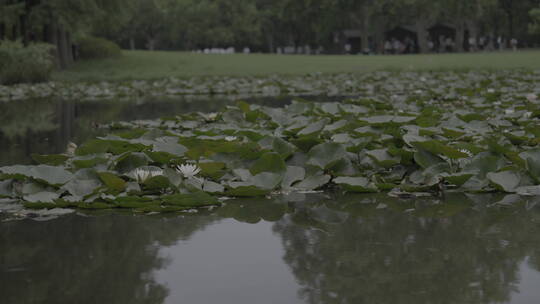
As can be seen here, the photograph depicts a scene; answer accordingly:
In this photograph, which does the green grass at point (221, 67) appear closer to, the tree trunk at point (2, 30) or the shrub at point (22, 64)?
the shrub at point (22, 64)

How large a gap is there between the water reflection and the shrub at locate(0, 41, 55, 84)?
485cm

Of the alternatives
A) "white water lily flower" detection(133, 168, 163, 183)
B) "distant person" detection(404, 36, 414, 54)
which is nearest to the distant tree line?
"distant person" detection(404, 36, 414, 54)

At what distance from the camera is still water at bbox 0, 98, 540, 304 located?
1.42 metres

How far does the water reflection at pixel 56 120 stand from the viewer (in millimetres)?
4145

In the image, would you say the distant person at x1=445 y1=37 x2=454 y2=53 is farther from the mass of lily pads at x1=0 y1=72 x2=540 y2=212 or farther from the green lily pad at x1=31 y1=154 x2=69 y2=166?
the green lily pad at x1=31 y1=154 x2=69 y2=166

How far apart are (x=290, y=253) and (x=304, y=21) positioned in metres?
47.7

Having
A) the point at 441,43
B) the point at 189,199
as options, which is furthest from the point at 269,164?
the point at 441,43

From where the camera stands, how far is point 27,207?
2.32 metres

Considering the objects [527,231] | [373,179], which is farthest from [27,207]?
[527,231]

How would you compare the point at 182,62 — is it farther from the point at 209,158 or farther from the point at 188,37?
the point at 188,37

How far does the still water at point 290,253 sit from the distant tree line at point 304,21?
21823 mm

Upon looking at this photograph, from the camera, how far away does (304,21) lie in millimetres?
48094

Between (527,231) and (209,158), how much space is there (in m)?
1.50

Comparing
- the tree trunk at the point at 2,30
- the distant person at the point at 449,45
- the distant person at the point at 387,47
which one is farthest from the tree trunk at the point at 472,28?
the tree trunk at the point at 2,30
